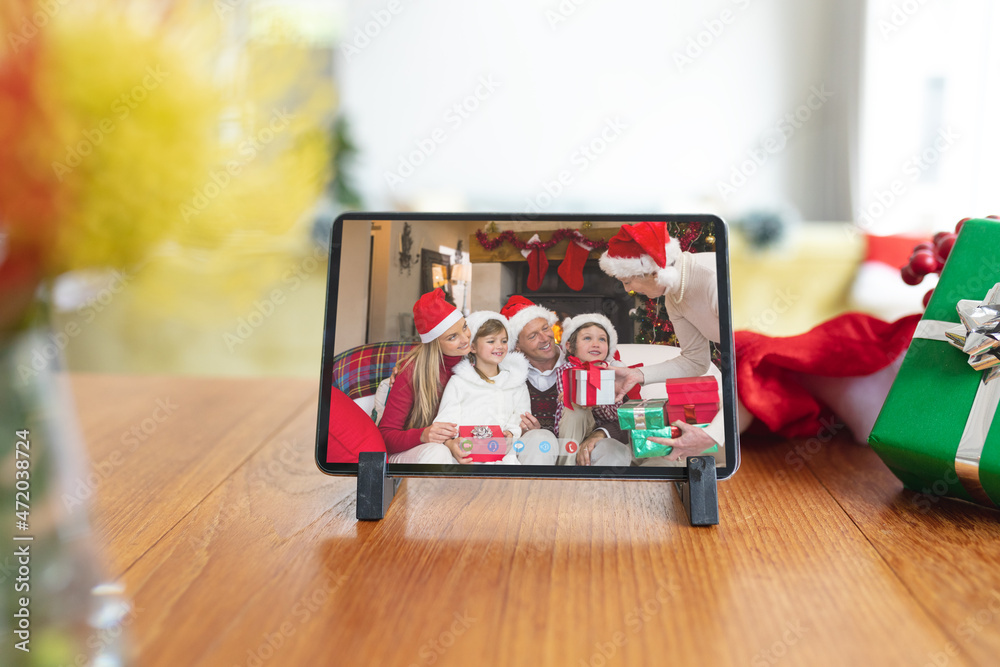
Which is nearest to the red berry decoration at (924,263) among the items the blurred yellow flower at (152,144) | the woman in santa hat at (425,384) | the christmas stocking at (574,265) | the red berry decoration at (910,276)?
the red berry decoration at (910,276)

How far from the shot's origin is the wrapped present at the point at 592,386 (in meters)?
0.52

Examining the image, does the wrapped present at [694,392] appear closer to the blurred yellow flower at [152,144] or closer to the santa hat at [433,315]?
the santa hat at [433,315]

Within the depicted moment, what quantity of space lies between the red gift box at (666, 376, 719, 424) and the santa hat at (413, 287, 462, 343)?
18cm

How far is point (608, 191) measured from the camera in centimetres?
411

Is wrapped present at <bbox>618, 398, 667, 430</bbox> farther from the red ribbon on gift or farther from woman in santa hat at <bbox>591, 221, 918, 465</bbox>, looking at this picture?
woman in santa hat at <bbox>591, 221, 918, 465</bbox>

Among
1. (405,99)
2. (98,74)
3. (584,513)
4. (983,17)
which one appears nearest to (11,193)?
(98,74)

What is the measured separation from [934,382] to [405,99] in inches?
156

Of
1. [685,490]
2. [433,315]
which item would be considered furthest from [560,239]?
[685,490]

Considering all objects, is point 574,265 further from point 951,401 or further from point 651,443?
point 951,401

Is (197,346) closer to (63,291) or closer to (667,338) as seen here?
(63,291)

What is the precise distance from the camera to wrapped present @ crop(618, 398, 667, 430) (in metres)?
0.52

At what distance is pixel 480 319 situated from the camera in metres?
0.54

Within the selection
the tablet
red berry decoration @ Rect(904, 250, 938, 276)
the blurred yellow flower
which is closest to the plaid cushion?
the tablet

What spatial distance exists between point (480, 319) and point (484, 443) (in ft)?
0.33
